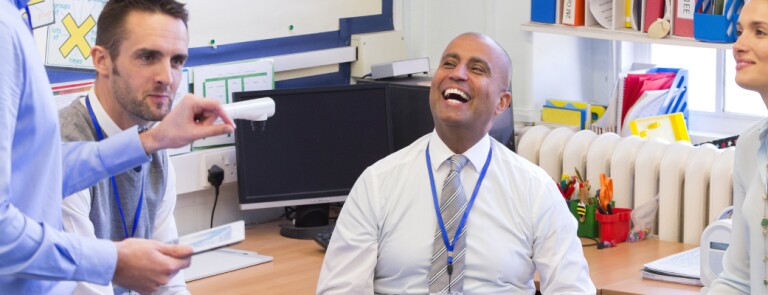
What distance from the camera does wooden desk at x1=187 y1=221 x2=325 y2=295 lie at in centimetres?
338

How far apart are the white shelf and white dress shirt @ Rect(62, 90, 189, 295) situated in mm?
1981

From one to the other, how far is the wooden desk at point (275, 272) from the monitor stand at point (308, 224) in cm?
3

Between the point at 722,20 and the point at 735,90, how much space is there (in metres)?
0.58

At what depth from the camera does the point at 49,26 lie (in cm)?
347

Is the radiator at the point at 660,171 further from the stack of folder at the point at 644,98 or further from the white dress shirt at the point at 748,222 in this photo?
the white dress shirt at the point at 748,222

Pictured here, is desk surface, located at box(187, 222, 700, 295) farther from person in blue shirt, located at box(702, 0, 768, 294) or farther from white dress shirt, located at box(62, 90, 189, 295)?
person in blue shirt, located at box(702, 0, 768, 294)

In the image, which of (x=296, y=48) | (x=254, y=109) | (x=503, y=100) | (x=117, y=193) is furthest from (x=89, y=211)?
(x=296, y=48)

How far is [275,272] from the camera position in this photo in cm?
356

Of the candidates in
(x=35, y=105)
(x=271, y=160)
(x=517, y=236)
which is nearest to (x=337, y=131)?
(x=271, y=160)

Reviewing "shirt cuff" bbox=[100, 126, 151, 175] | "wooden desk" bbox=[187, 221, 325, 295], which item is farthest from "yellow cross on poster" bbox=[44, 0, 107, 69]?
"shirt cuff" bbox=[100, 126, 151, 175]

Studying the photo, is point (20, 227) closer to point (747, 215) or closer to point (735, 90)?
point (747, 215)

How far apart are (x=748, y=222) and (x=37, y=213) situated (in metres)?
1.34

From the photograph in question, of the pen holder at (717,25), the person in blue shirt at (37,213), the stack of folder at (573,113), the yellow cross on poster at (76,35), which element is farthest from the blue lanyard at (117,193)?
the stack of folder at (573,113)

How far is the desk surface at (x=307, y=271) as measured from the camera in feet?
10.8
